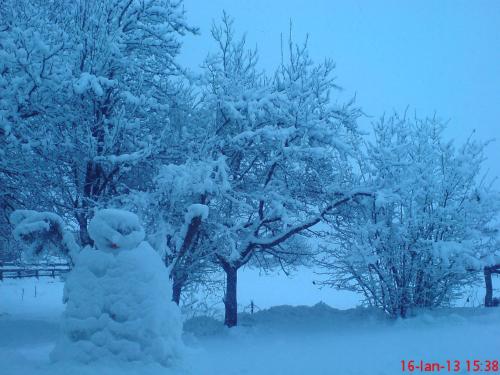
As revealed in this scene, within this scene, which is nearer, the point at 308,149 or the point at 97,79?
the point at 97,79

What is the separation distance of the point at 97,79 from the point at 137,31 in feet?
9.13

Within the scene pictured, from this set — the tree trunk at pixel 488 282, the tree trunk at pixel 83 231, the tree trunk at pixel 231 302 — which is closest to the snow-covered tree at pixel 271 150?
the tree trunk at pixel 231 302

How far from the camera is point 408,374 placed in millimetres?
6395

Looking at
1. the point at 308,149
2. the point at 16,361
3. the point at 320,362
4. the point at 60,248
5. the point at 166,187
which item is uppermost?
the point at 308,149

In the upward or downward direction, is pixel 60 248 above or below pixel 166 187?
below

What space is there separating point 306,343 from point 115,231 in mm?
5179

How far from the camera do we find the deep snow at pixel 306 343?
5141mm

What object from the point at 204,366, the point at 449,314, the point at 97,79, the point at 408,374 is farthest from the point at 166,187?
the point at 449,314

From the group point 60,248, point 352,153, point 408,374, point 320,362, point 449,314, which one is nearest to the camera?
point 60,248

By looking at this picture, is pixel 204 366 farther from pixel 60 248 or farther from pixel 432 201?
pixel 432 201

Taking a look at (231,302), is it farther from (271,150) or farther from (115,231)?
(115,231)
